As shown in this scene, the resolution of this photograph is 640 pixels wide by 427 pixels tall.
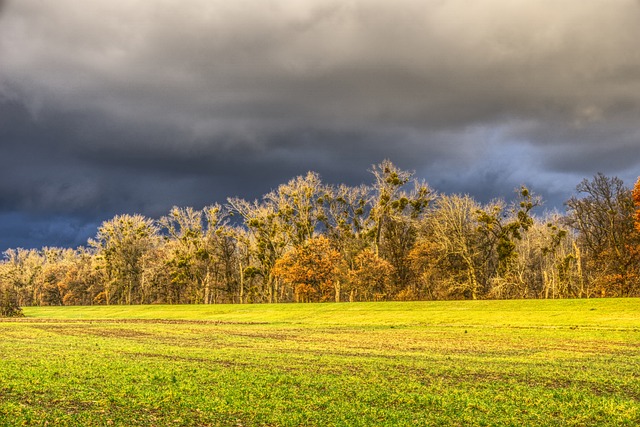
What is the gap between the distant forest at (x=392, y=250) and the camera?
85.3 meters

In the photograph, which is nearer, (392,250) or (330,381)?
(330,381)

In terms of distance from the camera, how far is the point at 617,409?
14.0 meters

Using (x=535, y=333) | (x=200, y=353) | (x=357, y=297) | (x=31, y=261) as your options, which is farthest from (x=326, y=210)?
(x=31, y=261)

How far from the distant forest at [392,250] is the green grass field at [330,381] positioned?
4929 cm

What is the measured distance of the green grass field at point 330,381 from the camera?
13.3m

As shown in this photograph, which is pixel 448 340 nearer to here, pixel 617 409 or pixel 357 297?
pixel 617 409

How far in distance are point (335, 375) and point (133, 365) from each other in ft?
25.7

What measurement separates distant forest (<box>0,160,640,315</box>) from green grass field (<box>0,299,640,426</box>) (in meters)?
49.3

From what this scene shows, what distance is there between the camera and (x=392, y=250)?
315 ft

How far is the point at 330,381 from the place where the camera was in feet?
59.4

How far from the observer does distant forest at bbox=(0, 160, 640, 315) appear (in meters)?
85.3

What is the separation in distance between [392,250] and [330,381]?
258 feet

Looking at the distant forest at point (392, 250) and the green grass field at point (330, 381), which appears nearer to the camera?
the green grass field at point (330, 381)

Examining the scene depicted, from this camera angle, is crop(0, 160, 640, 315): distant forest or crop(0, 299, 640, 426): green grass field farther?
crop(0, 160, 640, 315): distant forest
